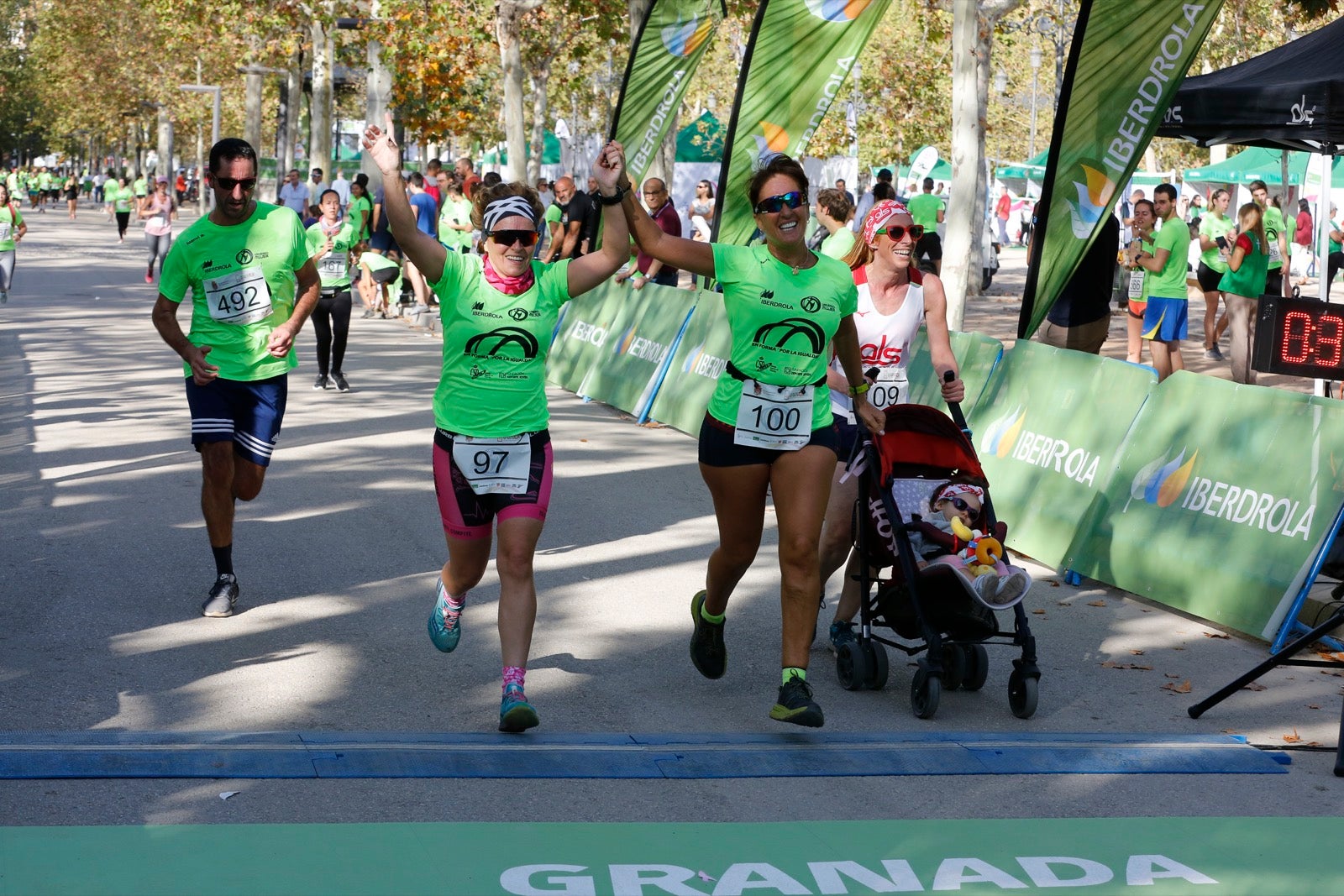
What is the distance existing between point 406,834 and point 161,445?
25.5ft

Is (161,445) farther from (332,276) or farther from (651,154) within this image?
(651,154)

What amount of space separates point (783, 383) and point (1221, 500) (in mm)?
2917

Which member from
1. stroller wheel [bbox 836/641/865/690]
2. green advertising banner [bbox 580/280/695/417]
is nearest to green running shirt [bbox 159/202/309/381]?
stroller wheel [bbox 836/641/865/690]

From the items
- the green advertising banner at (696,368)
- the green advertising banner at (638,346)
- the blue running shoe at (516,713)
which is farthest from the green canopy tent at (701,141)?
the blue running shoe at (516,713)

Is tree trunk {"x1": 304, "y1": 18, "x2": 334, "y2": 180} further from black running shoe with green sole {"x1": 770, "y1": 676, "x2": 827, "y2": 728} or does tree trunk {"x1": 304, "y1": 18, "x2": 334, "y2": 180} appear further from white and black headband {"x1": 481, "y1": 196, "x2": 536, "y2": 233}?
black running shoe with green sole {"x1": 770, "y1": 676, "x2": 827, "y2": 728}

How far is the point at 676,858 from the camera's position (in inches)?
188

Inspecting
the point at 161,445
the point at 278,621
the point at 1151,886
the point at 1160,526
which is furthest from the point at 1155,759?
the point at 161,445

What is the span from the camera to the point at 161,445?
11969 millimetres

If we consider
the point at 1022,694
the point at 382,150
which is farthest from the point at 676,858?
the point at 382,150

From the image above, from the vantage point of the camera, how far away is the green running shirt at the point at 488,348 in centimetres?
582

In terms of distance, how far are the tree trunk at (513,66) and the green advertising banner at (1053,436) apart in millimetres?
19516

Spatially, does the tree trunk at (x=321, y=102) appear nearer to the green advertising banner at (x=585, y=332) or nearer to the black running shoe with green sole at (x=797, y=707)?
the green advertising banner at (x=585, y=332)

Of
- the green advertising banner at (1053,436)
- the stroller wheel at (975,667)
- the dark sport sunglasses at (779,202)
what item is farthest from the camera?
the green advertising banner at (1053,436)

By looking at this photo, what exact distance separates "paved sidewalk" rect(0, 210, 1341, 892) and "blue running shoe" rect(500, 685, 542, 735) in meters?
0.15
